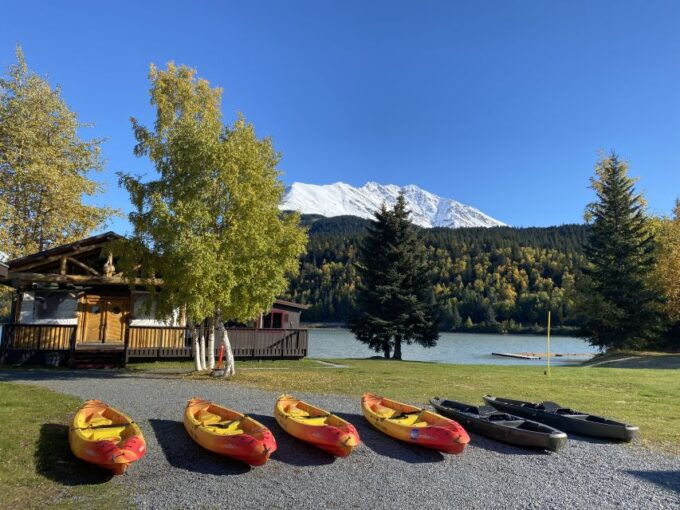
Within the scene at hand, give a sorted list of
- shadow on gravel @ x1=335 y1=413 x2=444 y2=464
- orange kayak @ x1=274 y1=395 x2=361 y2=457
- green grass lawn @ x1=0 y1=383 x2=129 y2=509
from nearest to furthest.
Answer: green grass lawn @ x1=0 y1=383 x2=129 y2=509, orange kayak @ x1=274 y1=395 x2=361 y2=457, shadow on gravel @ x1=335 y1=413 x2=444 y2=464

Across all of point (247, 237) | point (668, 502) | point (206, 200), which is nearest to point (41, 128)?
point (206, 200)

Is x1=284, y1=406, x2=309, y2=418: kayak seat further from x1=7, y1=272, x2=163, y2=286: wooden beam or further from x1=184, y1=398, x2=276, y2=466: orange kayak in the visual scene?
x1=7, y1=272, x2=163, y2=286: wooden beam

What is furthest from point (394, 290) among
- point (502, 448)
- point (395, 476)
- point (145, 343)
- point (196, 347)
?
point (395, 476)

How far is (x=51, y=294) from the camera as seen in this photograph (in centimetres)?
2147

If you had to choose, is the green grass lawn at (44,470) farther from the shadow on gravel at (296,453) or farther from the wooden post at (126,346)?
the wooden post at (126,346)

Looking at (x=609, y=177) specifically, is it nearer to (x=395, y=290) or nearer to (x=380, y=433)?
(x=395, y=290)

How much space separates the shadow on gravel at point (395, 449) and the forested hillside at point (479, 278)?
286ft

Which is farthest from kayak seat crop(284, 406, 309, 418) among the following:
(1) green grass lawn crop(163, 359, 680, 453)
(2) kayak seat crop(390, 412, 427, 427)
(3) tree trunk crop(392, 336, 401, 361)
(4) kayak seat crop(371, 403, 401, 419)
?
(3) tree trunk crop(392, 336, 401, 361)

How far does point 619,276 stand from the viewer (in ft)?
111

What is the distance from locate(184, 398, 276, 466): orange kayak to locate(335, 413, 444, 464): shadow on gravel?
7.32 feet

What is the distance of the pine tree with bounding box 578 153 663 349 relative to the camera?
33.2 metres

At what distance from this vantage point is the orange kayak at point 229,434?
794cm

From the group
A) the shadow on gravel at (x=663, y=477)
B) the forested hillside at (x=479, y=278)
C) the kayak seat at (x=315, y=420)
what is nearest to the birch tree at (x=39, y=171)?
the kayak seat at (x=315, y=420)

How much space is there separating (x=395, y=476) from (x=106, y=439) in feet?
15.1
